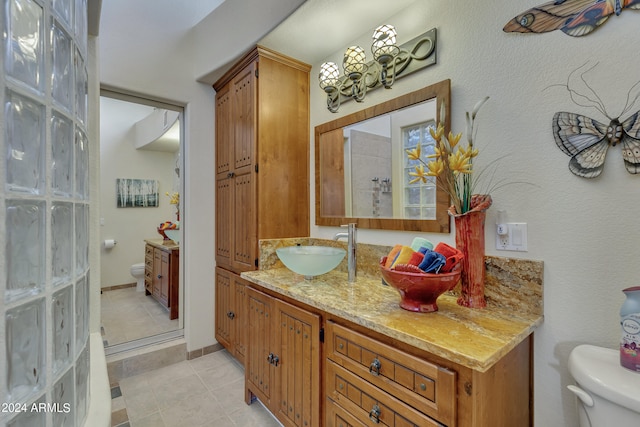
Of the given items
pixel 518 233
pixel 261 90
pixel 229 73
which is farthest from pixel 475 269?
pixel 229 73

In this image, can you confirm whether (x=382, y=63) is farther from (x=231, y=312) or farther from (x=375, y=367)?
(x=231, y=312)

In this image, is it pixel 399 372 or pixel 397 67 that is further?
pixel 397 67

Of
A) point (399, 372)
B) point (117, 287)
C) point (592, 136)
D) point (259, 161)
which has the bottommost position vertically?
point (117, 287)

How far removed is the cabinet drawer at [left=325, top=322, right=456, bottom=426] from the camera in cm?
83

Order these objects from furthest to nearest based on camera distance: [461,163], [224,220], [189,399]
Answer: [224,220] → [189,399] → [461,163]

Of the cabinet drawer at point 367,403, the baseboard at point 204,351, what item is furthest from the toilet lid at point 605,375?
the baseboard at point 204,351

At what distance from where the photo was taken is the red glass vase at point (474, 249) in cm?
115

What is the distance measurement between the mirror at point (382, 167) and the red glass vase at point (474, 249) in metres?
0.21

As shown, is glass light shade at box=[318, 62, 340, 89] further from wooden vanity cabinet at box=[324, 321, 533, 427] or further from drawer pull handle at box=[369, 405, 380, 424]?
drawer pull handle at box=[369, 405, 380, 424]

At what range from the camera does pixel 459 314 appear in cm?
110

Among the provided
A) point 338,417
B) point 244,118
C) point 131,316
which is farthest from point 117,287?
point 338,417

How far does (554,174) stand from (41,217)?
5.09ft

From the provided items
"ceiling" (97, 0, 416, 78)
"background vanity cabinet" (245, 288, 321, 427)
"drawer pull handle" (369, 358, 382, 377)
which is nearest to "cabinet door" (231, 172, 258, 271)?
"background vanity cabinet" (245, 288, 321, 427)

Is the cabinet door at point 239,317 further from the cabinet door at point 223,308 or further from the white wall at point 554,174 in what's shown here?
the white wall at point 554,174
